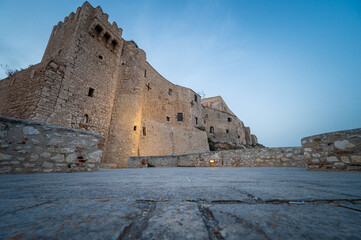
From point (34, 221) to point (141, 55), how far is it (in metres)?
15.7

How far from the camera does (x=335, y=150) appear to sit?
337cm

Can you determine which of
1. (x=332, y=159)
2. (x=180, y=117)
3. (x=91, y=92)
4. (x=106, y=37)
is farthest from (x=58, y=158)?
(x=180, y=117)

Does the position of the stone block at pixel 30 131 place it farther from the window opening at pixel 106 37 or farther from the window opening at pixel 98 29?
the window opening at pixel 106 37

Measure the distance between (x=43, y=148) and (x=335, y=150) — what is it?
21.0 ft

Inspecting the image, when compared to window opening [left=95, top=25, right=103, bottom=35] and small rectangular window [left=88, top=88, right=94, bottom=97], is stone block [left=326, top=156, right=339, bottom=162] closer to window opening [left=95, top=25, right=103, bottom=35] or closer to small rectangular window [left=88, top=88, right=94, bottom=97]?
small rectangular window [left=88, top=88, right=94, bottom=97]

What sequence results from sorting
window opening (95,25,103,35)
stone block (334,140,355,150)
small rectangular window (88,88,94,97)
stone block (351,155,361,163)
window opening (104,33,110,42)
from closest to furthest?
stone block (351,155,361,163) < stone block (334,140,355,150) < small rectangular window (88,88,94,97) < window opening (95,25,103,35) < window opening (104,33,110,42)

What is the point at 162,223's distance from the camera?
542 mm

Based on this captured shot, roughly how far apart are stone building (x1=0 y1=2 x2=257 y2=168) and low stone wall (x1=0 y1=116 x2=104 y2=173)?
19.8ft

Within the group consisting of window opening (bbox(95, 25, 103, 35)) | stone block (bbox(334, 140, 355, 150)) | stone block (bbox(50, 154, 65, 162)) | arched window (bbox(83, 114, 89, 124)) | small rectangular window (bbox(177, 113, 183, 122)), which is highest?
window opening (bbox(95, 25, 103, 35))

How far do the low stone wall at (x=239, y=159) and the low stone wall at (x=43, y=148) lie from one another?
4.61m

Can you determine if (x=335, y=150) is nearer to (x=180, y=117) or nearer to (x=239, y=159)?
(x=239, y=159)

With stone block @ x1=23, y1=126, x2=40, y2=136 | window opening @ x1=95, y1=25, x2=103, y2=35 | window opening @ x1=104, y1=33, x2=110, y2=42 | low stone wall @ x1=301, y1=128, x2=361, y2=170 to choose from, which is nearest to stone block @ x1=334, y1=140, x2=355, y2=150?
low stone wall @ x1=301, y1=128, x2=361, y2=170

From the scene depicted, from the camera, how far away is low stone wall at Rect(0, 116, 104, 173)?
2.67m

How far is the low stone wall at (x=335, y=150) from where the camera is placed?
3133 mm
